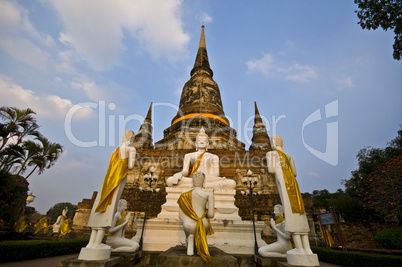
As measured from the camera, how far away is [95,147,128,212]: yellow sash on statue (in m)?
3.59

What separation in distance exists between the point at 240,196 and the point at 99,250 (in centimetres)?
583

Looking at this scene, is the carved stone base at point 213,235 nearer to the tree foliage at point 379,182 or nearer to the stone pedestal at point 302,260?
the stone pedestal at point 302,260

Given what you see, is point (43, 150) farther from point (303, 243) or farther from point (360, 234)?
point (360, 234)

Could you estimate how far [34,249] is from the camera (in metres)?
5.31

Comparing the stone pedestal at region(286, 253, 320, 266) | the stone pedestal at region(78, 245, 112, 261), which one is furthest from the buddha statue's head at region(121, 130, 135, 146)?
the stone pedestal at region(286, 253, 320, 266)

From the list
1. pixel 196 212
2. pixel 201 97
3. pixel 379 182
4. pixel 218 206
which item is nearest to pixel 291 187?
pixel 196 212

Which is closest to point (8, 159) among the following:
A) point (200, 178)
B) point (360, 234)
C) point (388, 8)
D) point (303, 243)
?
point (200, 178)

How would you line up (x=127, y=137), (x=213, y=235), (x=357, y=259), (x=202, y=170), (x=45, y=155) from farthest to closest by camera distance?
(x=45, y=155) → (x=202, y=170) → (x=357, y=259) → (x=213, y=235) → (x=127, y=137)

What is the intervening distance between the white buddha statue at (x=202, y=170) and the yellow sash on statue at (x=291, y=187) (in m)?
2.37

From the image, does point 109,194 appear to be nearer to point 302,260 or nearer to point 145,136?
point 302,260

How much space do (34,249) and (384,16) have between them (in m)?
13.3

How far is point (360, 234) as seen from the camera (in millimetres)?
8930

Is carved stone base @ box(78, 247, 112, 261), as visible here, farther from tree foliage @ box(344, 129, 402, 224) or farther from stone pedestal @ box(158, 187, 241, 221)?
tree foliage @ box(344, 129, 402, 224)

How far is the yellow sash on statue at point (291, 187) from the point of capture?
11.6ft
